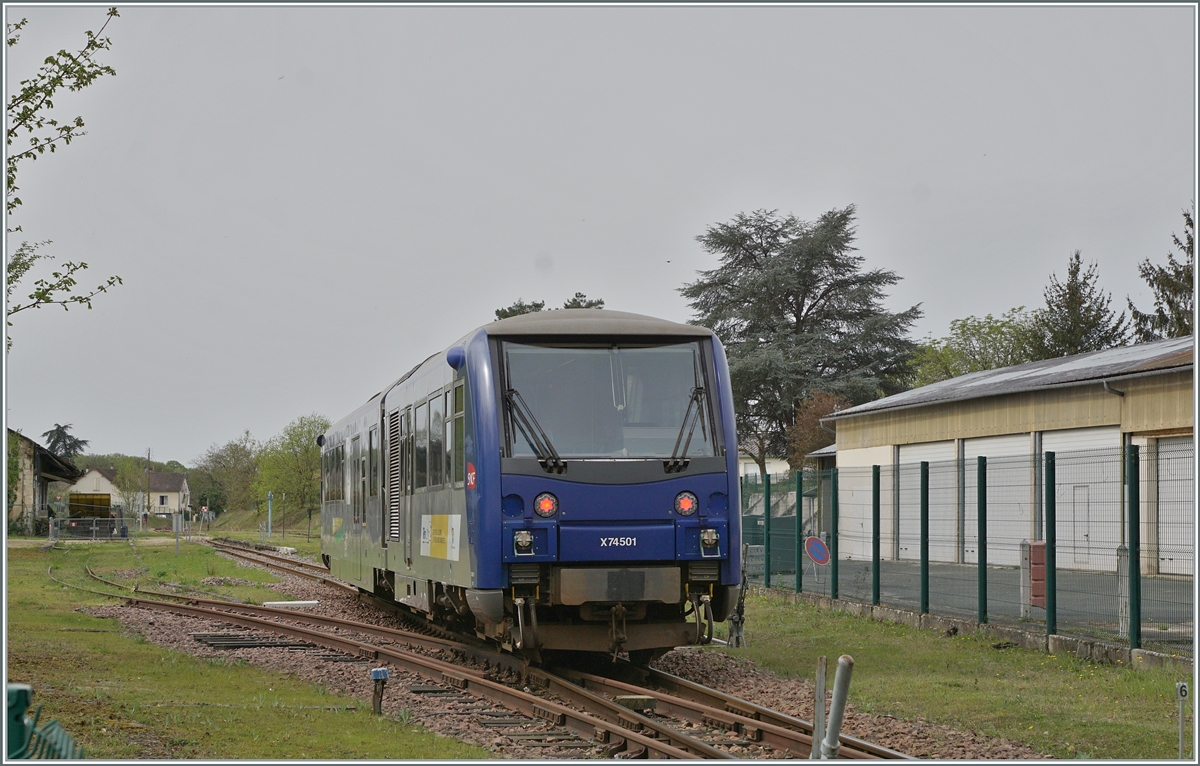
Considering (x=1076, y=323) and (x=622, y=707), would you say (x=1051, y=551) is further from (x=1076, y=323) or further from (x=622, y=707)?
(x=1076, y=323)

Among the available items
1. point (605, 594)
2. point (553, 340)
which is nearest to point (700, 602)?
point (605, 594)

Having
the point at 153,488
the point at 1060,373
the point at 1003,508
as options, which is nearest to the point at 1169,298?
the point at 1060,373

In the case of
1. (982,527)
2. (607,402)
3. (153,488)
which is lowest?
(153,488)

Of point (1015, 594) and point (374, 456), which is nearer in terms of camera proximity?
point (1015, 594)

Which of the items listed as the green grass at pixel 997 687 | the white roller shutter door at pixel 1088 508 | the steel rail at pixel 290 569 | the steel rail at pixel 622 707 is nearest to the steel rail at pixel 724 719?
the steel rail at pixel 622 707

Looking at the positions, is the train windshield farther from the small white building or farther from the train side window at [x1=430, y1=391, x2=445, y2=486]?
the small white building

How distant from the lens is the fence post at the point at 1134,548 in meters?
12.2

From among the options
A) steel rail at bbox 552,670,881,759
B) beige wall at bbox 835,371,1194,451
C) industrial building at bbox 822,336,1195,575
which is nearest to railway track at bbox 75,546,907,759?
steel rail at bbox 552,670,881,759

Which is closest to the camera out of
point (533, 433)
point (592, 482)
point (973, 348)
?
point (592, 482)

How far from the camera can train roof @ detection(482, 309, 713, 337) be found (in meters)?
11.2

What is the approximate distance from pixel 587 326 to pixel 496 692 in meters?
3.21

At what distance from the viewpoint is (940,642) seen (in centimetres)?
1469

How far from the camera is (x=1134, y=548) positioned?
12.3 metres

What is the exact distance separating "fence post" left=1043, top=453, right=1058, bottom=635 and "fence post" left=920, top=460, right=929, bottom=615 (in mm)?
2524
